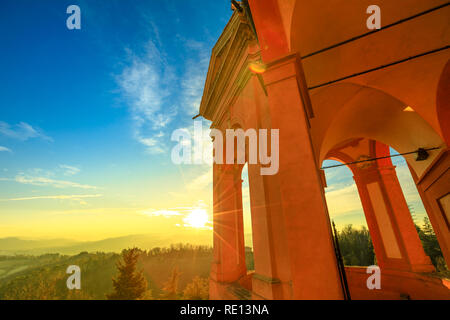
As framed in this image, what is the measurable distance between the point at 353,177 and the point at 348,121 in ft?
13.1

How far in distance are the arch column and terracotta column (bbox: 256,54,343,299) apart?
12.0 ft

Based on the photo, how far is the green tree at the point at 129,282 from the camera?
19.9 metres

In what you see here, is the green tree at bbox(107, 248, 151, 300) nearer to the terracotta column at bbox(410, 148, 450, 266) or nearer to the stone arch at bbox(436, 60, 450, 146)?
the terracotta column at bbox(410, 148, 450, 266)

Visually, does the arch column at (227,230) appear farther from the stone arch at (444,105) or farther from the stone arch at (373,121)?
the stone arch at (444,105)

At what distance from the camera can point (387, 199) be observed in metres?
8.96

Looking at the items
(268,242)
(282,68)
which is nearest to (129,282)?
(268,242)

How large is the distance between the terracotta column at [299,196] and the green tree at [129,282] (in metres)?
23.0

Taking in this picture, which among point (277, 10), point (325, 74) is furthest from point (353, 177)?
point (277, 10)

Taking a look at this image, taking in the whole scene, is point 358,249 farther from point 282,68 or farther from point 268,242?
point 282,68

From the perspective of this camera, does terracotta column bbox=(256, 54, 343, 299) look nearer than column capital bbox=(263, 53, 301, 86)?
Yes

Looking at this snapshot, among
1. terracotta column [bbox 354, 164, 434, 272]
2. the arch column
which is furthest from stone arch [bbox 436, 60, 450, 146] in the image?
the arch column

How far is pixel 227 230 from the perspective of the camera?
7035mm

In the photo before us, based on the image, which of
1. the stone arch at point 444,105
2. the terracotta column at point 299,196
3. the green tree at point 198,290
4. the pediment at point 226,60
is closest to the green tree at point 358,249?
the green tree at point 198,290

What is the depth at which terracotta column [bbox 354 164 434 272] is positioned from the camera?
7823mm
